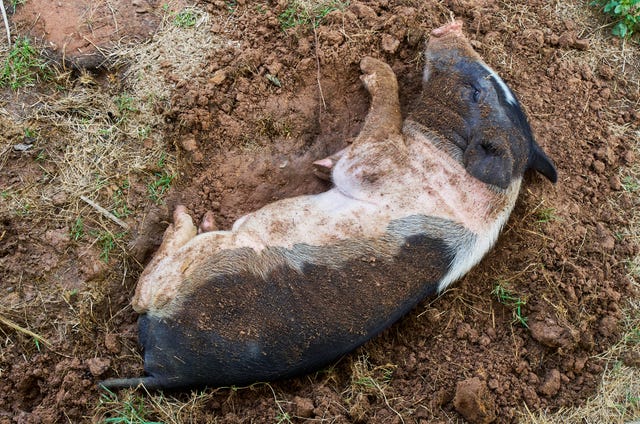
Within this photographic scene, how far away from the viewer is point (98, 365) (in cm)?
368

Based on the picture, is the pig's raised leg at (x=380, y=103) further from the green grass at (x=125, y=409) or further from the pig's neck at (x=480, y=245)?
the green grass at (x=125, y=409)

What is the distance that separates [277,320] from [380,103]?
1659 mm

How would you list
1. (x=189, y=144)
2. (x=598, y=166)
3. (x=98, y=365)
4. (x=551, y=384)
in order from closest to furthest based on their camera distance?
(x=98, y=365), (x=551, y=384), (x=189, y=144), (x=598, y=166)

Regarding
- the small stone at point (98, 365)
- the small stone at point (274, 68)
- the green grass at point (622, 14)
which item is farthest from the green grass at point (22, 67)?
the green grass at point (622, 14)

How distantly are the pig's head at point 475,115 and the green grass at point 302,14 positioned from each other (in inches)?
33.0

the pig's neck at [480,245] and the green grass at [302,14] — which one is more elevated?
the green grass at [302,14]

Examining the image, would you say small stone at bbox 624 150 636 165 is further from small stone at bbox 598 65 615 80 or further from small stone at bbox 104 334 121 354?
small stone at bbox 104 334 121 354

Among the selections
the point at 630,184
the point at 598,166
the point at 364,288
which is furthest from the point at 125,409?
the point at 630,184

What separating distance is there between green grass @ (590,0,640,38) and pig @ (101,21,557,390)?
159cm

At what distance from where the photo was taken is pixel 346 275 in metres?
3.58

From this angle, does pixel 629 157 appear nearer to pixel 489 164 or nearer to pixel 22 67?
pixel 489 164

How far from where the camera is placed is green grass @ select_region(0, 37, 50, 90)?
4152 mm

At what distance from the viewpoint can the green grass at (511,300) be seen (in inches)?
158

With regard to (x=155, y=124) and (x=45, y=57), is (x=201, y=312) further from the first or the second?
(x=45, y=57)
